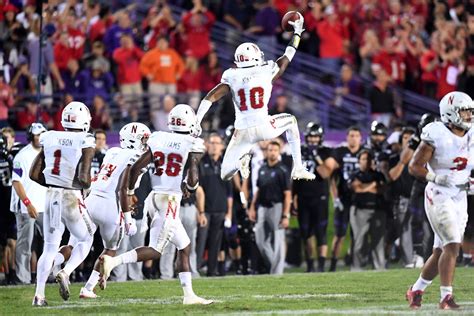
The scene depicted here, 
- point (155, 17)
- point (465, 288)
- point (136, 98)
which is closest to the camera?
point (465, 288)

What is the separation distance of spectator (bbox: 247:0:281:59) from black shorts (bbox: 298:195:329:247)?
5096mm

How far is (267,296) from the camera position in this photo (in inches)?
466

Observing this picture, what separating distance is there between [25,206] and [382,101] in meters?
7.01

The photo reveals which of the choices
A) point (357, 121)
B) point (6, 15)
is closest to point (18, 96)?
point (6, 15)

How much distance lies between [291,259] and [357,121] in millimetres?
3307

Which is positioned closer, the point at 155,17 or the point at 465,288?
the point at 465,288

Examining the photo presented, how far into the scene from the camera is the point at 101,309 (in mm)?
10805

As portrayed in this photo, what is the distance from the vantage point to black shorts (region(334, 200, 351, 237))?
16.5 meters

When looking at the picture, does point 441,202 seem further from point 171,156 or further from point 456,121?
point 171,156

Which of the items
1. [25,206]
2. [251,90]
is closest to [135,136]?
[251,90]

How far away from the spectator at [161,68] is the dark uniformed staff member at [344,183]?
3508 millimetres

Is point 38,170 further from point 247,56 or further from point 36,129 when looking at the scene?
point 36,129

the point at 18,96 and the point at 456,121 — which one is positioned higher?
the point at 18,96

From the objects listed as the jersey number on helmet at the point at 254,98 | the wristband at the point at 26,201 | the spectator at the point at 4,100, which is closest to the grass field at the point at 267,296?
the wristband at the point at 26,201
